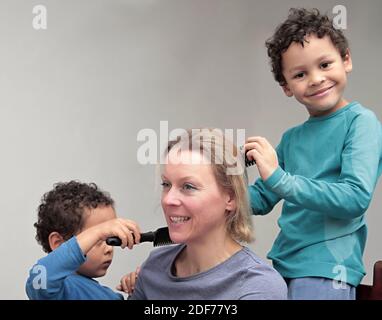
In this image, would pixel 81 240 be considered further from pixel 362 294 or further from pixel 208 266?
pixel 362 294

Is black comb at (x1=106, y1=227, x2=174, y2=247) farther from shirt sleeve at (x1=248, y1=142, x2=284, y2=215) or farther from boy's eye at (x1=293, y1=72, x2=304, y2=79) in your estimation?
boy's eye at (x1=293, y1=72, x2=304, y2=79)

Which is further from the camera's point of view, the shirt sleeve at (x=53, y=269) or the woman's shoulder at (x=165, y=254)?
the woman's shoulder at (x=165, y=254)

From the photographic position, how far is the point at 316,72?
1032 millimetres

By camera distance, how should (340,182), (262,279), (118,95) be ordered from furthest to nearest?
1. (118,95)
2. (340,182)
3. (262,279)

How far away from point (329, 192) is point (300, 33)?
0.98ft

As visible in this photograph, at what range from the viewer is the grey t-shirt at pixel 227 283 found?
89cm

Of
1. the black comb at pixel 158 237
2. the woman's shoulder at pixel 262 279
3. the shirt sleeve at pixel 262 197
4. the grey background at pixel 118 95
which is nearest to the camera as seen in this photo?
the woman's shoulder at pixel 262 279

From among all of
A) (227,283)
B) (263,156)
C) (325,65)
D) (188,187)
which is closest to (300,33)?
(325,65)

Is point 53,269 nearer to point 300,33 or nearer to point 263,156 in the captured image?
point 263,156

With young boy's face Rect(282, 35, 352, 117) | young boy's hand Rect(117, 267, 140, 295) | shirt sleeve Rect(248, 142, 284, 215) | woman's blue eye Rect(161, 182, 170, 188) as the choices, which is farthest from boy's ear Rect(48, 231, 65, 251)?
young boy's face Rect(282, 35, 352, 117)

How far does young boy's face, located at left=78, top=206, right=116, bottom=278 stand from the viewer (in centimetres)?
109

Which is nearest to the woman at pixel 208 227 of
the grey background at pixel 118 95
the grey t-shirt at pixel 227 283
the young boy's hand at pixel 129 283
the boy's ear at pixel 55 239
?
the grey t-shirt at pixel 227 283

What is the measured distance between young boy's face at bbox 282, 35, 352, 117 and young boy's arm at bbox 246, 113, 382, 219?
79 mm

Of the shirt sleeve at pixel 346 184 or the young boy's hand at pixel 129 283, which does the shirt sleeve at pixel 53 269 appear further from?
the shirt sleeve at pixel 346 184
